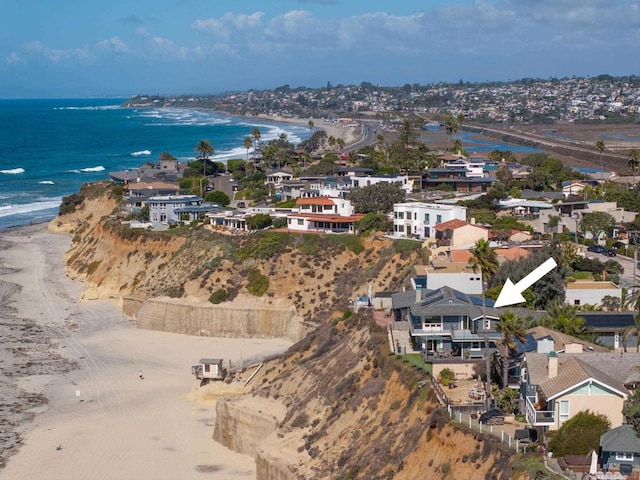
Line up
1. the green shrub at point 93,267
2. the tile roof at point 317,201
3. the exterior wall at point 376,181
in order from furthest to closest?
the exterior wall at point 376,181, the green shrub at point 93,267, the tile roof at point 317,201

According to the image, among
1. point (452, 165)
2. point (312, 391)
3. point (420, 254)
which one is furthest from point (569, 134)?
point (312, 391)

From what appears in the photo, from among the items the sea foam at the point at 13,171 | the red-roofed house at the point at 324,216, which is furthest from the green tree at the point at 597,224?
the sea foam at the point at 13,171

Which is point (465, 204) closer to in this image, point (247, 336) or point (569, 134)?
point (247, 336)

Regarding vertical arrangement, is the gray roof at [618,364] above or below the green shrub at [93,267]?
above

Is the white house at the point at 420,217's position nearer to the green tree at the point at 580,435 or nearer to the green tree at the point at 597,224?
the green tree at the point at 597,224

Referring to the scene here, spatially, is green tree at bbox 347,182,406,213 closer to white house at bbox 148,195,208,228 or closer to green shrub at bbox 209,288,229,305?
green shrub at bbox 209,288,229,305
